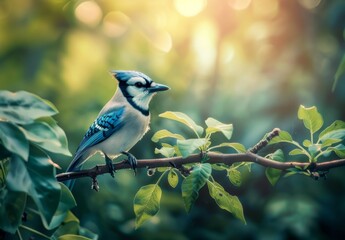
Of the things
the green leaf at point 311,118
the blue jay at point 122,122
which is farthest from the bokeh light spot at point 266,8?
the green leaf at point 311,118

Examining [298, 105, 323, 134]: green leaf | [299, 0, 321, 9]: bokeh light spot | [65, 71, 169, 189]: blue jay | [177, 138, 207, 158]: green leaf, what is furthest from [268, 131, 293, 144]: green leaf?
[299, 0, 321, 9]: bokeh light spot

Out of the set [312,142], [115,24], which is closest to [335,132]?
[312,142]

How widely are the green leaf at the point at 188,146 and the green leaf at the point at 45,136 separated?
261mm

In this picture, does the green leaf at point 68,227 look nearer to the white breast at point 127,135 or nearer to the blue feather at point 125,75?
the white breast at point 127,135

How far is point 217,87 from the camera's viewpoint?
452 cm

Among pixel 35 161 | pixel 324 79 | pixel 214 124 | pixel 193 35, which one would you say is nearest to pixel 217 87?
pixel 193 35

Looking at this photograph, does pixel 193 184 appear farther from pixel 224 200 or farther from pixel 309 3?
pixel 309 3

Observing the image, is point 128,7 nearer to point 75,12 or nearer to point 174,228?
point 75,12

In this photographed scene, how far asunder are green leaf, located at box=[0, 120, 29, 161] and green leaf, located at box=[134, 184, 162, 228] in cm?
44

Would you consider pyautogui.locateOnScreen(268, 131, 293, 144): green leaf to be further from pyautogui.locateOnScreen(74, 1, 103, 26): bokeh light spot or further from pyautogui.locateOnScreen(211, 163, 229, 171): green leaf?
pyautogui.locateOnScreen(74, 1, 103, 26): bokeh light spot

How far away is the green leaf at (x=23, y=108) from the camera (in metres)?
1.30

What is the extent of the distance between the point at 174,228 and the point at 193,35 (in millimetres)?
1349

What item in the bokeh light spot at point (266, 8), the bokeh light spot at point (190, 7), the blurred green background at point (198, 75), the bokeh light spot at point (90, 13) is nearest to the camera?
the blurred green background at point (198, 75)

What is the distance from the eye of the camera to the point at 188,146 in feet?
4.76
